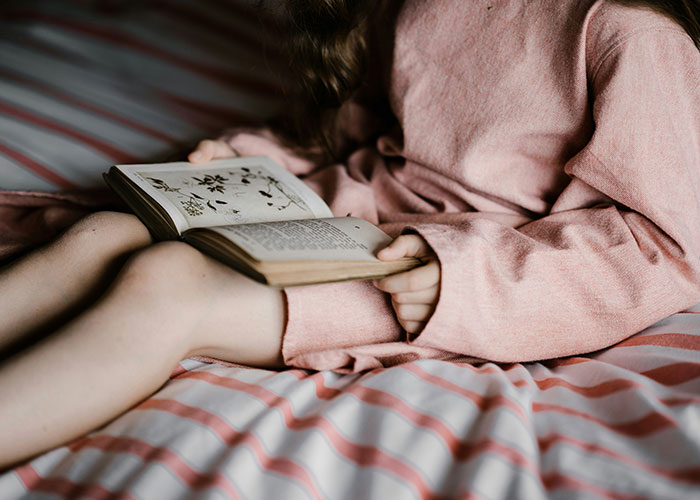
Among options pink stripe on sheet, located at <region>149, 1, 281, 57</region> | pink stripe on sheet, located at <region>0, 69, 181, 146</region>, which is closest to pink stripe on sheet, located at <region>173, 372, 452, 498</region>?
pink stripe on sheet, located at <region>0, 69, 181, 146</region>

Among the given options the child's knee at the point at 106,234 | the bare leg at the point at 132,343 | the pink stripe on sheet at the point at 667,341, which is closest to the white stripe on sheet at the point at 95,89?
the child's knee at the point at 106,234

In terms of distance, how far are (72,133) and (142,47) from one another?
1.21ft

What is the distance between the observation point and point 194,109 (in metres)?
1.04

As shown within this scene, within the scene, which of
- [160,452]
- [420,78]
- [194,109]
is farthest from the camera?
[194,109]

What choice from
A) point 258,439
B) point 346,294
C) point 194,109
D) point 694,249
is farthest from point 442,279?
point 194,109

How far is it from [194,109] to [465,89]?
0.53 m

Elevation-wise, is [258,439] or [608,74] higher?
[608,74]

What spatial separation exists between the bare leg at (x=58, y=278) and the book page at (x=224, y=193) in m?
0.07

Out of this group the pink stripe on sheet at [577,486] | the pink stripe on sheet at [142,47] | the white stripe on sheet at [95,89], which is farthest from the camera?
the pink stripe on sheet at [142,47]

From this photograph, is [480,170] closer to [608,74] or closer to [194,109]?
[608,74]

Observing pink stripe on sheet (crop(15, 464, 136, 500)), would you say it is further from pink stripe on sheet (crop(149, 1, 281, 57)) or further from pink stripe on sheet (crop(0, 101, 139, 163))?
pink stripe on sheet (crop(149, 1, 281, 57))

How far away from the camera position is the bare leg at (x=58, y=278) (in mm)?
563

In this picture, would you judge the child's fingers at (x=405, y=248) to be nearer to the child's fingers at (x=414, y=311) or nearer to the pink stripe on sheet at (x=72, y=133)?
the child's fingers at (x=414, y=311)

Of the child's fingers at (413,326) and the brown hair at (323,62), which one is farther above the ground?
the brown hair at (323,62)
